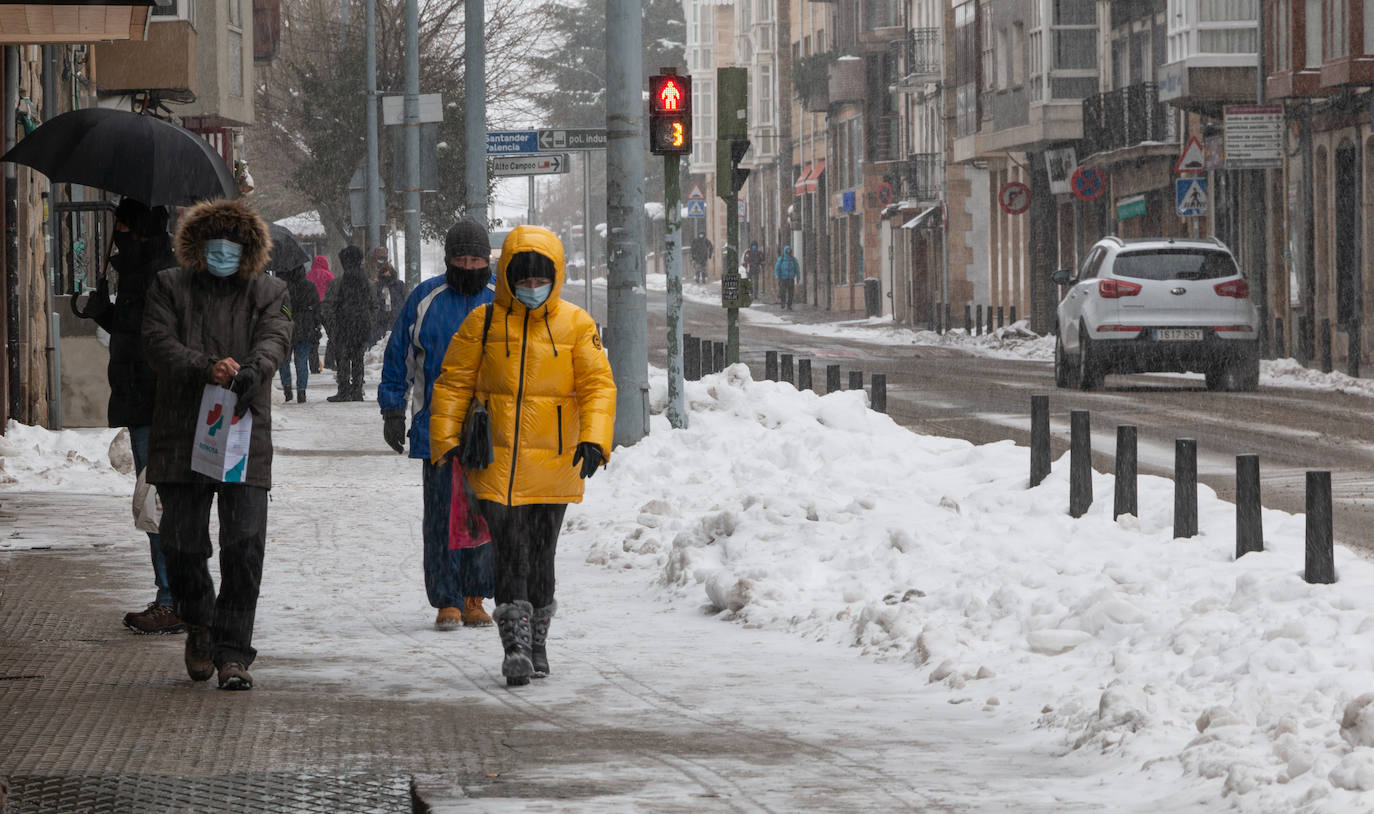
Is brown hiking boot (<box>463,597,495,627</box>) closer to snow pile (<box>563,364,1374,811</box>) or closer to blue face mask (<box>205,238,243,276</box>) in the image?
snow pile (<box>563,364,1374,811</box>)

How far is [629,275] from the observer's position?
17.3m

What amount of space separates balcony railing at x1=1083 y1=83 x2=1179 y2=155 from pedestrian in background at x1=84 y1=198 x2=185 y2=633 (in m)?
35.4

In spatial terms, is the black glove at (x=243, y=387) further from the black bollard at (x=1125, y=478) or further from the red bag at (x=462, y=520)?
the black bollard at (x=1125, y=478)

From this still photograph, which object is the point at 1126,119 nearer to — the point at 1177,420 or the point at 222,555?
the point at 1177,420

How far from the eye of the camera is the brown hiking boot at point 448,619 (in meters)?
9.80

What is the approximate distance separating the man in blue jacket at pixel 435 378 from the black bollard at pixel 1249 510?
313 cm

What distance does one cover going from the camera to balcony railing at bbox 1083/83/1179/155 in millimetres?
44250

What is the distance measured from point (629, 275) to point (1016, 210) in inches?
1141

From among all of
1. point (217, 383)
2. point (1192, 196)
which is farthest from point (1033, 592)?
point (1192, 196)

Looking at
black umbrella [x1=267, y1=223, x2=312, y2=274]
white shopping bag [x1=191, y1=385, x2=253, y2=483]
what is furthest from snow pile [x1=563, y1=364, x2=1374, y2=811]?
black umbrella [x1=267, y1=223, x2=312, y2=274]

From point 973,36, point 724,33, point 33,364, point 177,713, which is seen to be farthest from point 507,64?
point 724,33

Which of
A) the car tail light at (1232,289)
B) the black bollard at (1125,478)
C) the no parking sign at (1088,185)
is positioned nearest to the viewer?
the black bollard at (1125,478)

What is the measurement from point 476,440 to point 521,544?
0.44 m

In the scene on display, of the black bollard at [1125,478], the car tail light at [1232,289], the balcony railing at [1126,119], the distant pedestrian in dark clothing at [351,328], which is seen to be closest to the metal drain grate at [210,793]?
the black bollard at [1125,478]
